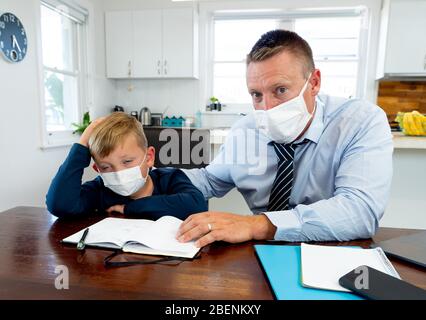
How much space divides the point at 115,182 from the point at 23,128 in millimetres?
1834

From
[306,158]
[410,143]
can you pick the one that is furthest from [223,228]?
[410,143]

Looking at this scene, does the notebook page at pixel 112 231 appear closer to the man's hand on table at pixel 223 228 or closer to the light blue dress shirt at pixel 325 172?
the man's hand on table at pixel 223 228

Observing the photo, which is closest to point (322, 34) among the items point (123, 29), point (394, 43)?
point (394, 43)

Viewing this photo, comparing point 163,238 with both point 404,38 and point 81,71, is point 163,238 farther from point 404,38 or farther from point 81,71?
point 404,38

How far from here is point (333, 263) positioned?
61 centimetres

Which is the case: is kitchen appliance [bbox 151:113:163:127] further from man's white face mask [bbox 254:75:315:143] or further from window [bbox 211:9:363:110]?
man's white face mask [bbox 254:75:315:143]

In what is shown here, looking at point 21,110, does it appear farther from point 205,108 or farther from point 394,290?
point 394,290

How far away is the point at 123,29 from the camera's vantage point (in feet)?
11.6

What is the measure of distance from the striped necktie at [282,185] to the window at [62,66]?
235cm

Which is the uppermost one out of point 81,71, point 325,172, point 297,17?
point 297,17

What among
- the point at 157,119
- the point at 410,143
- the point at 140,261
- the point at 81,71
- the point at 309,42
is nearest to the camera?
the point at 140,261

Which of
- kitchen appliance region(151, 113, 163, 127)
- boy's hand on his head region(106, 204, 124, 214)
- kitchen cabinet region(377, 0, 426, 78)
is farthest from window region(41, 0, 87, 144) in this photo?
kitchen cabinet region(377, 0, 426, 78)

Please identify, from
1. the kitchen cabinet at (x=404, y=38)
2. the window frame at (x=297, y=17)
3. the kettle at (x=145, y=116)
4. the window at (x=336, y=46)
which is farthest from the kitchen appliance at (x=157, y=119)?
the kitchen cabinet at (x=404, y=38)

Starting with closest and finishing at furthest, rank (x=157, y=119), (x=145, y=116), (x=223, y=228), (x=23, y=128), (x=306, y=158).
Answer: (x=223, y=228), (x=306, y=158), (x=23, y=128), (x=145, y=116), (x=157, y=119)
